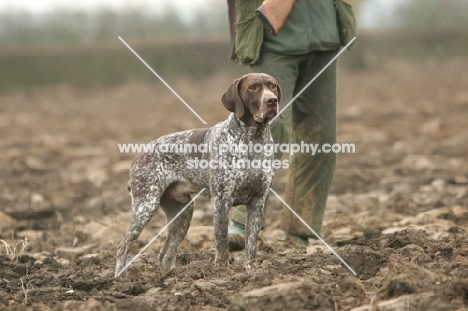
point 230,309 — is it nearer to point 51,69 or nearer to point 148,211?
point 148,211

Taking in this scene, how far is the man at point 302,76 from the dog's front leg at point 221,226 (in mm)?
1053

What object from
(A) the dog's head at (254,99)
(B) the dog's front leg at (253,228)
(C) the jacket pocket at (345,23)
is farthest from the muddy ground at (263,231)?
(C) the jacket pocket at (345,23)

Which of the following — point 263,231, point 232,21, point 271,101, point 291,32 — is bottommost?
point 263,231

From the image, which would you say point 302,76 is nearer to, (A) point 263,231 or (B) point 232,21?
(B) point 232,21

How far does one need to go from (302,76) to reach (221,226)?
78.2 inches

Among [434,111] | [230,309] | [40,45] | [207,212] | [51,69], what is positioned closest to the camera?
[230,309]

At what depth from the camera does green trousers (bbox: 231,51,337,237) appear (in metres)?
8.16

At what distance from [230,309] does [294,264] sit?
1627 millimetres

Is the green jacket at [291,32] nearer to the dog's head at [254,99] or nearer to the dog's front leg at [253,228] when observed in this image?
the dog's head at [254,99]

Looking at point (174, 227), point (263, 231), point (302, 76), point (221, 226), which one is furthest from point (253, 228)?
point (263, 231)

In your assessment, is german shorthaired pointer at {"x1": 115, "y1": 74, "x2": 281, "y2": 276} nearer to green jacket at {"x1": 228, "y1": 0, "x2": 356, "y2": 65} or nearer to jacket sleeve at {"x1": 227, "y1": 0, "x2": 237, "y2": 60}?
green jacket at {"x1": 228, "y1": 0, "x2": 356, "y2": 65}

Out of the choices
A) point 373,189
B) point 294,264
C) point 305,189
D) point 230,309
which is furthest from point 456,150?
point 230,309

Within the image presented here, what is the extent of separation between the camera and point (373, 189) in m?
12.8

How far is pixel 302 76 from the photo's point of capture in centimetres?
848
